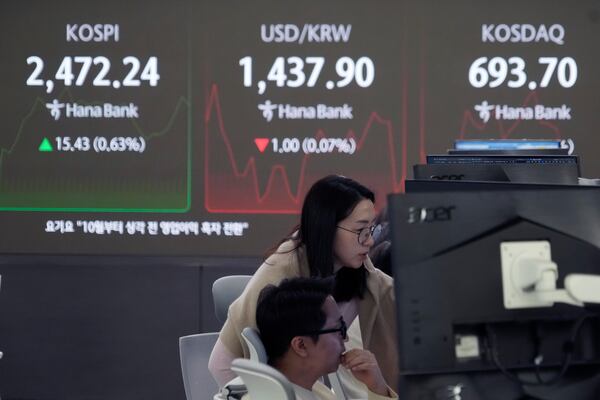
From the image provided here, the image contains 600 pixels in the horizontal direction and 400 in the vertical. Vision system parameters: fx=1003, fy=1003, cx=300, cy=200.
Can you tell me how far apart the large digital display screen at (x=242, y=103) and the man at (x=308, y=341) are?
290 cm

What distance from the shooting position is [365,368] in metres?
2.28

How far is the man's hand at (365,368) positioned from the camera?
7.47 ft

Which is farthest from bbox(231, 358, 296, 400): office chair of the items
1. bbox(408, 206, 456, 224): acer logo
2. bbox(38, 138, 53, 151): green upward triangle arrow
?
bbox(38, 138, 53, 151): green upward triangle arrow

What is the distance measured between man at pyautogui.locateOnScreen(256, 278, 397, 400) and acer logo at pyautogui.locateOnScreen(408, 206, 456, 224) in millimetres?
720

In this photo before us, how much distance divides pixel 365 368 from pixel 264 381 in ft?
1.53

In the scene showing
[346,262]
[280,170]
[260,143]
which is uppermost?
[260,143]

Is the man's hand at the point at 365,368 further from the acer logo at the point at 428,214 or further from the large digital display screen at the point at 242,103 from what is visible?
the large digital display screen at the point at 242,103

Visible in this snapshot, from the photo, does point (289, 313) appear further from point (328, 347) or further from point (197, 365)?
point (197, 365)

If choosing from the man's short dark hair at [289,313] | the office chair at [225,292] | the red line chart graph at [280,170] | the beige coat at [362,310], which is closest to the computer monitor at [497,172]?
the beige coat at [362,310]

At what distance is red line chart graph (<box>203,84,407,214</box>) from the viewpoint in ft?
17.0

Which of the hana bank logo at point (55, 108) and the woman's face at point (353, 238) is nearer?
the woman's face at point (353, 238)

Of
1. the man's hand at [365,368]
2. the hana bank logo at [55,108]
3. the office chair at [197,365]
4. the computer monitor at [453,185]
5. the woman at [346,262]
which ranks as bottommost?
the office chair at [197,365]

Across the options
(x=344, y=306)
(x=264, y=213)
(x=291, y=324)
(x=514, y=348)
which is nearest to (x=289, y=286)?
(x=291, y=324)

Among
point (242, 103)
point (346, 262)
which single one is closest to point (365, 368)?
point (346, 262)
